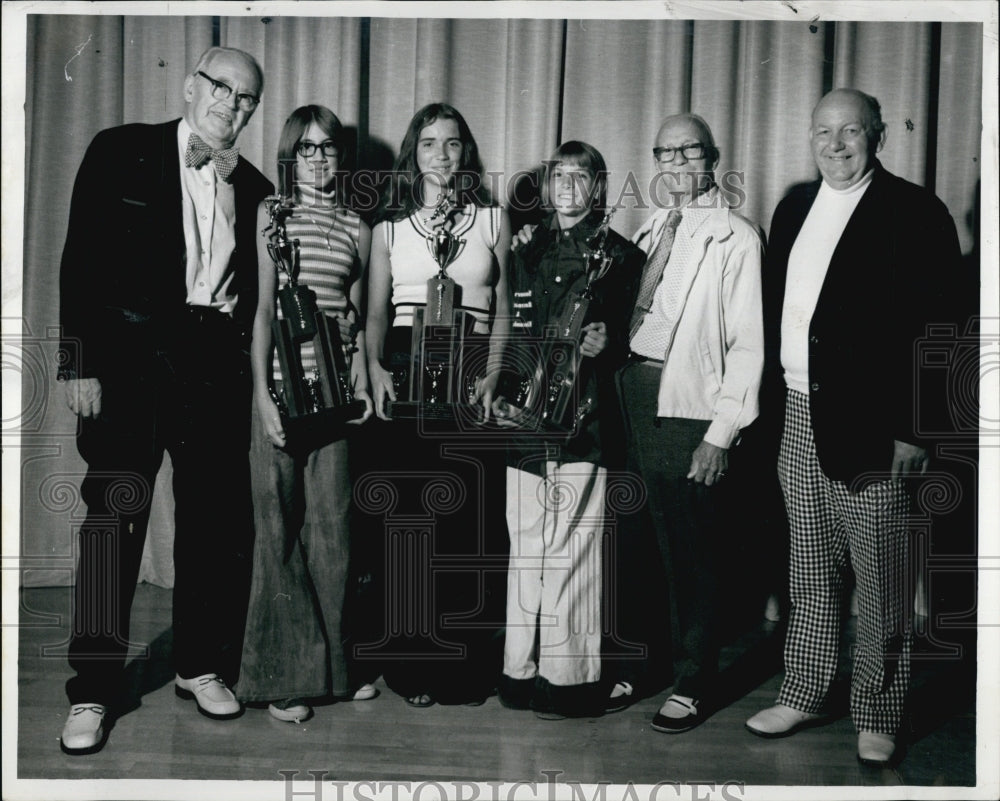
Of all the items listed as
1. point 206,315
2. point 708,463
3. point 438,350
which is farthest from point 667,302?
point 206,315

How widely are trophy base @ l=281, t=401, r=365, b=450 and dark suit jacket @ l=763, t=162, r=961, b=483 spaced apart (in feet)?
3.71

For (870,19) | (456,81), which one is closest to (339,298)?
(456,81)

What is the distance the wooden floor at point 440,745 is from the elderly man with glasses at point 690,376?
0.10 meters

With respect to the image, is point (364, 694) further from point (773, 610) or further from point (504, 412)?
point (773, 610)

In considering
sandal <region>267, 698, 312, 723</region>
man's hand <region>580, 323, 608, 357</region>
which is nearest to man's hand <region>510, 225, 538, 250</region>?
man's hand <region>580, 323, 608, 357</region>

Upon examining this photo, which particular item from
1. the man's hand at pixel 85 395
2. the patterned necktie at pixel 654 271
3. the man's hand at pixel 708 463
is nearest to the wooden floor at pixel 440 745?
the man's hand at pixel 85 395

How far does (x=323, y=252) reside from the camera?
2562mm

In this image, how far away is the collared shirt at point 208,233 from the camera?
101 inches

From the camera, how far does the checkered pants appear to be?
8.25 ft

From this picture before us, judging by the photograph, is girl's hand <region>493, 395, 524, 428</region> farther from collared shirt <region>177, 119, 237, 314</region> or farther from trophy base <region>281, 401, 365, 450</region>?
collared shirt <region>177, 119, 237, 314</region>

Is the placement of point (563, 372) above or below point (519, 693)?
above

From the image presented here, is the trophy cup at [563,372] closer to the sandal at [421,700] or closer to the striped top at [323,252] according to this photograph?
the striped top at [323,252]

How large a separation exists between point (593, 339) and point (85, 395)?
4.44 ft

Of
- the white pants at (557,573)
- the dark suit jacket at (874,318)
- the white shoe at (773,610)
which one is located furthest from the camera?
the white shoe at (773,610)
